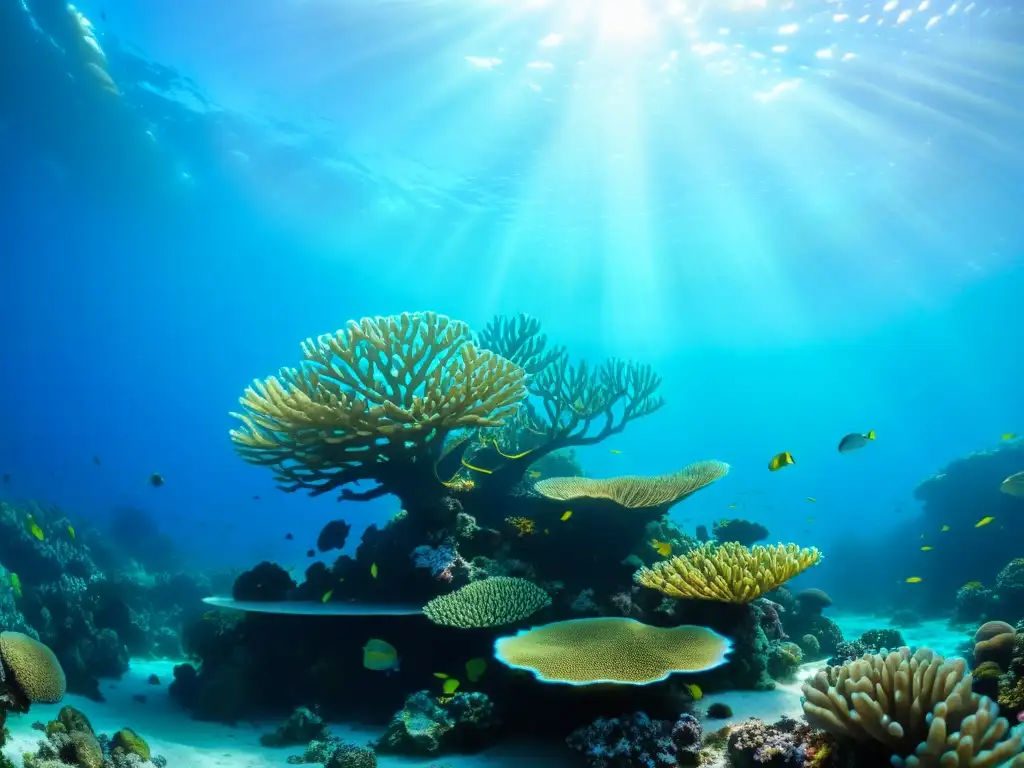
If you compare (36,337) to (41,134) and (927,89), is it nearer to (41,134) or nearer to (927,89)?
(41,134)

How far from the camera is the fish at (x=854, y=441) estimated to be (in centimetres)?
803

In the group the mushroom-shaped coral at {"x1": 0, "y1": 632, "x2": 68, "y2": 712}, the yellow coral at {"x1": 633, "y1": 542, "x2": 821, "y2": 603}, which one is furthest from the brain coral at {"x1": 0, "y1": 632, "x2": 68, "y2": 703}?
the yellow coral at {"x1": 633, "y1": 542, "x2": 821, "y2": 603}

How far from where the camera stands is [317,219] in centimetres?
3772

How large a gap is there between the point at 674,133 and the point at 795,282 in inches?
1020

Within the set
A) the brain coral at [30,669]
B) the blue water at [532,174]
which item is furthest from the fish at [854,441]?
the blue water at [532,174]

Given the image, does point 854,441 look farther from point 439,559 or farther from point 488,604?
point 439,559

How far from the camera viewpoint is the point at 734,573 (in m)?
5.42

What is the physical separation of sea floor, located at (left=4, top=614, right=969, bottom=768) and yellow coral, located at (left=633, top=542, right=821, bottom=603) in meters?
0.95

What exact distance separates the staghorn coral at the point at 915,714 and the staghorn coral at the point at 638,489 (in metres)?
3.36

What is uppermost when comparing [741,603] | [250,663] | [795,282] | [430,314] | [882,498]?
[882,498]

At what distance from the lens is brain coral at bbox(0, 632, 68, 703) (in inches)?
203

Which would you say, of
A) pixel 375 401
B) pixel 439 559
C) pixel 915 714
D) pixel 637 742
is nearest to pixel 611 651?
pixel 637 742

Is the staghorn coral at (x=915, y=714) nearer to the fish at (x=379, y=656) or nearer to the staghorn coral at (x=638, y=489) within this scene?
the staghorn coral at (x=638, y=489)

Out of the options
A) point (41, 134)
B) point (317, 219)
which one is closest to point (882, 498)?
point (317, 219)
